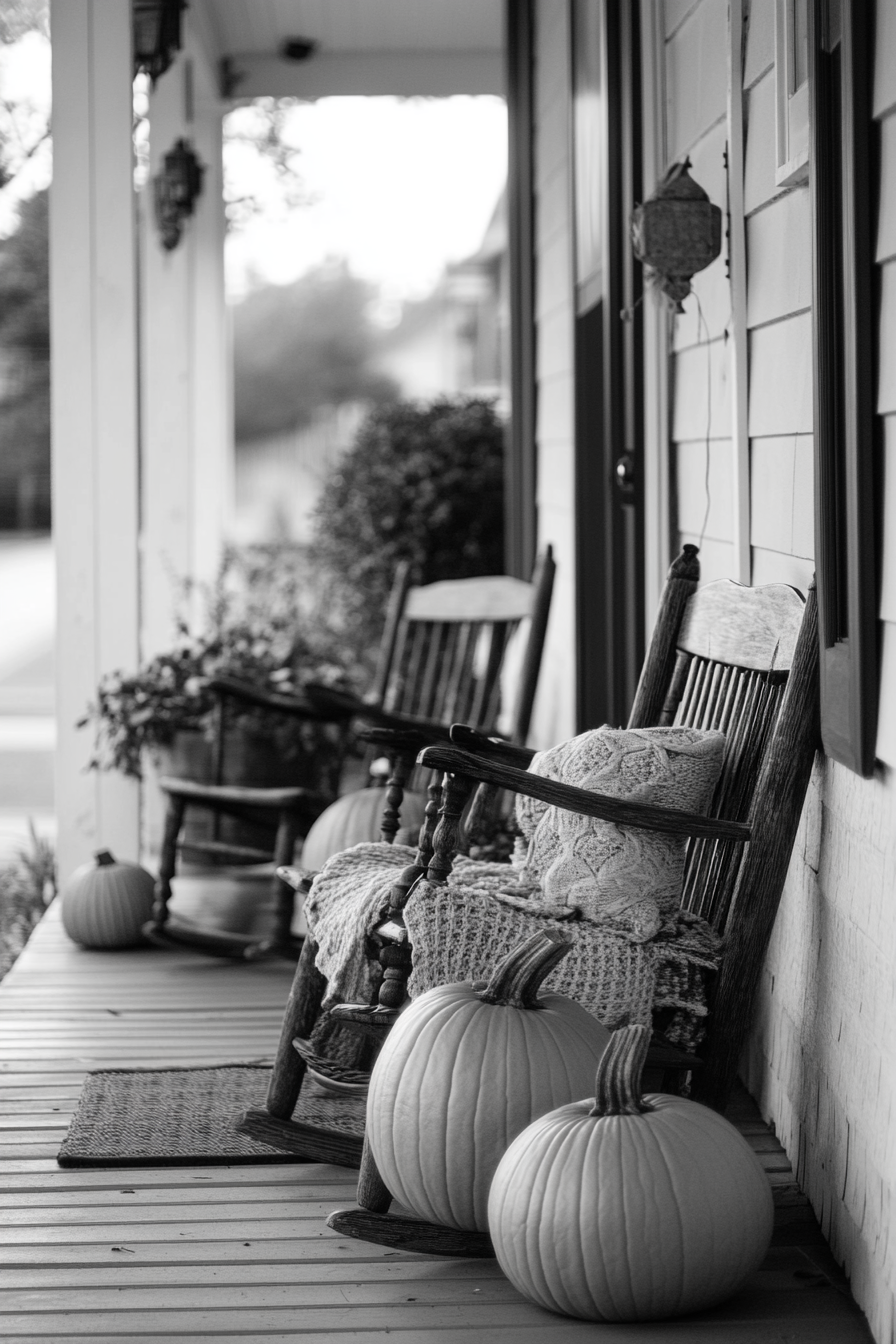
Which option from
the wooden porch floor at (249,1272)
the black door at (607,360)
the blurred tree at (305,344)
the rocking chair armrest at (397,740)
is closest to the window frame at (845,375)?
the wooden porch floor at (249,1272)

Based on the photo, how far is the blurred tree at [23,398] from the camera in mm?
14562

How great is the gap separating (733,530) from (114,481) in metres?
2.09

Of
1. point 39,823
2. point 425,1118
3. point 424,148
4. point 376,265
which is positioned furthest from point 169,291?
point 376,265

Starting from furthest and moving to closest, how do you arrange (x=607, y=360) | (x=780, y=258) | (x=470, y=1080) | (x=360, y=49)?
(x=360, y=49)
(x=607, y=360)
(x=780, y=258)
(x=470, y=1080)

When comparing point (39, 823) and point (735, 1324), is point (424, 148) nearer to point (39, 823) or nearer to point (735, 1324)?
point (39, 823)

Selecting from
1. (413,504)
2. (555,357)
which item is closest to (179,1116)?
(555,357)

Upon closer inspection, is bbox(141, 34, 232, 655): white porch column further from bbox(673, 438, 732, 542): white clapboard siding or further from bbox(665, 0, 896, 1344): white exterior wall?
bbox(665, 0, 896, 1344): white exterior wall

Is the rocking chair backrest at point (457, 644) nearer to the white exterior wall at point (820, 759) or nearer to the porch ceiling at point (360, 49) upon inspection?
the white exterior wall at point (820, 759)

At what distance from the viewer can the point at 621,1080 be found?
1.81 m

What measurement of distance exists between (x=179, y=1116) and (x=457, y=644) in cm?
208

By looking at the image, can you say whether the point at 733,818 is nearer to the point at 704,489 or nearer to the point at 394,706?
the point at 704,489

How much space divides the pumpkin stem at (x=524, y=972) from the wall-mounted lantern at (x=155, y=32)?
11.0 ft

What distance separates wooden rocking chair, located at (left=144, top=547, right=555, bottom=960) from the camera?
3543mm

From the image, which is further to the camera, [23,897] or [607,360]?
[23,897]
